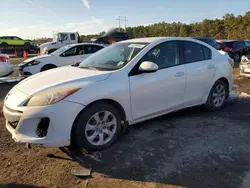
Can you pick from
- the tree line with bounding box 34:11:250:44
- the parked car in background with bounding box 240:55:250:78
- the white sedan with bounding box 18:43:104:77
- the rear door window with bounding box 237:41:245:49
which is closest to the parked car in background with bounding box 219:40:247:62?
the rear door window with bounding box 237:41:245:49

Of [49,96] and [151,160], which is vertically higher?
[49,96]

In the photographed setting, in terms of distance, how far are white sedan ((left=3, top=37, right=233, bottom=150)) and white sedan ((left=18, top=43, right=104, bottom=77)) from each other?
5.87 meters

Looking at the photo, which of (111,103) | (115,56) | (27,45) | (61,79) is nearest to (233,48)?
(115,56)

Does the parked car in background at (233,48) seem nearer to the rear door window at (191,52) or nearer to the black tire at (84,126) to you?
the rear door window at (191,52)

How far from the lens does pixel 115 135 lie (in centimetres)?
A: 379

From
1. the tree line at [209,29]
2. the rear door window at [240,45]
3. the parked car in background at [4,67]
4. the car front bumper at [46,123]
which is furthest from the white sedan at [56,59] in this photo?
the tree line at [209,29]

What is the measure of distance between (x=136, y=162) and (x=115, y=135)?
60cm

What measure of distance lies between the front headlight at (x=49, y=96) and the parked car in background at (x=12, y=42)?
31.8 m

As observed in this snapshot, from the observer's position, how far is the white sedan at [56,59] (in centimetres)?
1002

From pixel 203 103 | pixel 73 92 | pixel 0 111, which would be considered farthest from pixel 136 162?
pixel 0 111

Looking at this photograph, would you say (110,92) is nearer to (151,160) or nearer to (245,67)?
(151,160)

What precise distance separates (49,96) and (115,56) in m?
1.55

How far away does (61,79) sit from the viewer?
12.1 ft

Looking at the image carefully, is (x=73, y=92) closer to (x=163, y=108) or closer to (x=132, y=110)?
(x=132, y=110)
